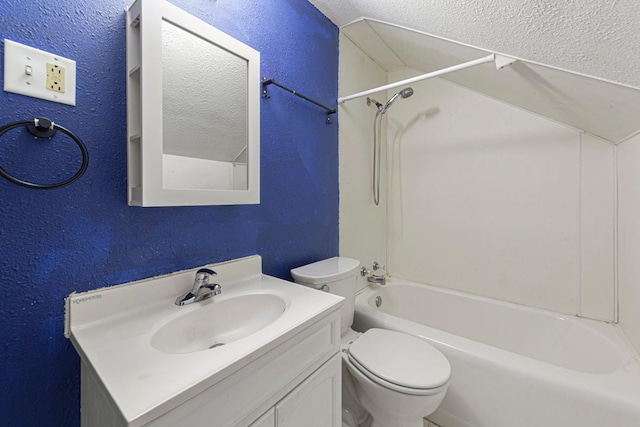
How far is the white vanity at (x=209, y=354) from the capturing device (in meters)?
0.52

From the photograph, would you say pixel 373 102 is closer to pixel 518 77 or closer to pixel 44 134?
pixel 518 77

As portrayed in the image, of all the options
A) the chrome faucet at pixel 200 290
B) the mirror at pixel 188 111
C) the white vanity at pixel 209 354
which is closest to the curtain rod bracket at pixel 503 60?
the mirror at pixel 188 111

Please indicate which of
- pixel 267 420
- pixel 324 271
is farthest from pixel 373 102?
pixel 267 420

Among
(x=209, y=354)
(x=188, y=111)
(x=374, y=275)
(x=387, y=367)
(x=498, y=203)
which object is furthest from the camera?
(x=374, y=275)

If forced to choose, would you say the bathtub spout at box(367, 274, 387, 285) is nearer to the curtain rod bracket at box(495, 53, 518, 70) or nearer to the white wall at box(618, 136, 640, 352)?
the white wall at box(618, 136, 640, 352)

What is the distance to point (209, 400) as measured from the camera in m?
0.55

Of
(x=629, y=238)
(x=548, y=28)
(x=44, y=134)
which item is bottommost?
(x=629, y=238)

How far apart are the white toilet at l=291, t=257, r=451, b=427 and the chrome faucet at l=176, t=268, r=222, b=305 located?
1.43 ft

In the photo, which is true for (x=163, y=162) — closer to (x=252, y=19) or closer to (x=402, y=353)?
(x=252, y=19)

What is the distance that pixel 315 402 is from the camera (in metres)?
0.83

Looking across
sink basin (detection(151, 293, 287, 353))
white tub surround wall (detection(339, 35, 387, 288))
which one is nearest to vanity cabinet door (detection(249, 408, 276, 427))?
sink basin (detection(151, 293, 287, 353))

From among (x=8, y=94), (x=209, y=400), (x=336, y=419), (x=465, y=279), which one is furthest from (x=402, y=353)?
(x=8, y=94)

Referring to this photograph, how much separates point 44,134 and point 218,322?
0.73m

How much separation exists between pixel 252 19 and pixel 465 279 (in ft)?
6.84
